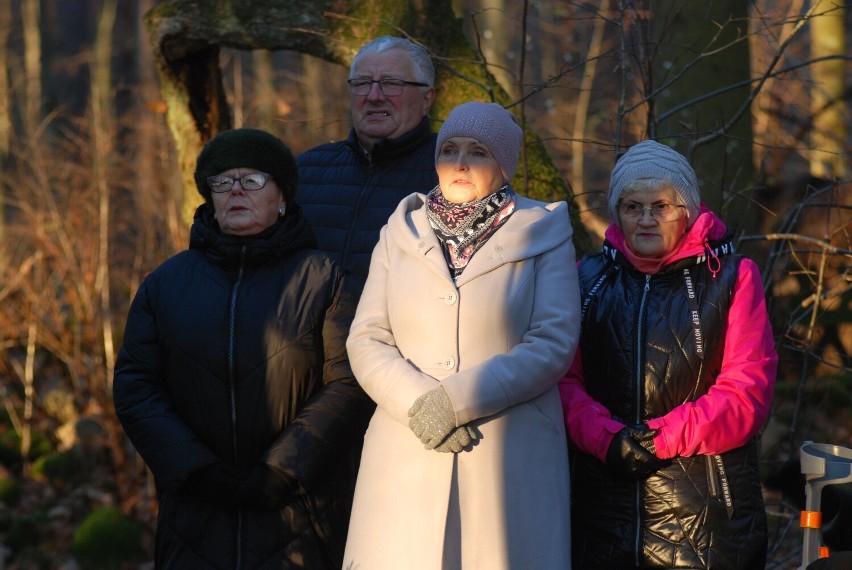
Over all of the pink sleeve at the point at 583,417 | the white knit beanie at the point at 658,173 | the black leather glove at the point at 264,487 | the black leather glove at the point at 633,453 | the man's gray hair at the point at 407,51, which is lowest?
the black leather glove at the point at 264,487

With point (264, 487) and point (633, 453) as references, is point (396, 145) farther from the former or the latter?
point (633, 453)

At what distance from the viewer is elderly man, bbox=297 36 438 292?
4.33 meters

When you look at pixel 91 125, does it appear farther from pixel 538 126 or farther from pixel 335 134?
pixel 538 126

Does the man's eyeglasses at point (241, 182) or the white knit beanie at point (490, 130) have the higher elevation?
the white knit beanie at point (490, 130)

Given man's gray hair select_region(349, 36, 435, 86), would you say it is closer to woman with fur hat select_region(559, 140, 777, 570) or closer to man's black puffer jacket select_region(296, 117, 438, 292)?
man's black puffer jacket select_region(296, 117, 438, 292)

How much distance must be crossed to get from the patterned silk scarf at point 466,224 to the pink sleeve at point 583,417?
20.2 inches

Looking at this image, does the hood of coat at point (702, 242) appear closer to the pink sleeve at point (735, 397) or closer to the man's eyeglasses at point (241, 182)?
the pink sleeve at point (735, 397)

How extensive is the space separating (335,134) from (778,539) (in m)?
8.28

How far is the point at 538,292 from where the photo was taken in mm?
3428

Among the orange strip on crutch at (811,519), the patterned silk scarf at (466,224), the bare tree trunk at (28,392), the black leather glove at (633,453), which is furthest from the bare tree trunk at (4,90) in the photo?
the orange strip on crutch at (811,519)

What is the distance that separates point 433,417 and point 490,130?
0.97 m

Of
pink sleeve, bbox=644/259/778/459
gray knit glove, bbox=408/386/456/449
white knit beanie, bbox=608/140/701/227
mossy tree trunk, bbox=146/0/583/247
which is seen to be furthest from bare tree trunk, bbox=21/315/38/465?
pink sleeve, bbox=644/259/778/459

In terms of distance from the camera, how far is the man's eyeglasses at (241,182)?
383 centimetres

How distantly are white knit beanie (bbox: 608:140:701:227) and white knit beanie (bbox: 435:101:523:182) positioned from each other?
361mm
